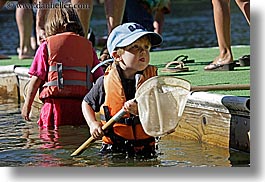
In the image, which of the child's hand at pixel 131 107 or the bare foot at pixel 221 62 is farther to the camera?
the bare foot at pixel 221 62

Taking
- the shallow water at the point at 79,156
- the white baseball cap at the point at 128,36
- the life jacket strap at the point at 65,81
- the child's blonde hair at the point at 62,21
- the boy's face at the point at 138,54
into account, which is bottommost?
the shallow water at the point at 79,156

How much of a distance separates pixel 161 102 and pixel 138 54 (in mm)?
352

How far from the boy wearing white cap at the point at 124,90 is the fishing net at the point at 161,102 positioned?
0.24 metres

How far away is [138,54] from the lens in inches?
157

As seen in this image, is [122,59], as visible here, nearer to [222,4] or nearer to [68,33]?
[68,33]

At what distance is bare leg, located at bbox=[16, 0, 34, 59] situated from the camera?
7348 mm

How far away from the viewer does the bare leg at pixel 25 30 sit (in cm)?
735

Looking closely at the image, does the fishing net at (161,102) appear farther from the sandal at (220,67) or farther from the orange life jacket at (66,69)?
the sandal at (220,67)

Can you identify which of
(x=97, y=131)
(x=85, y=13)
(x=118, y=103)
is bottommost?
(x=97, y=131)

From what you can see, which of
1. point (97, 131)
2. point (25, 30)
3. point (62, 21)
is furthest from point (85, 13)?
point (97, 131)

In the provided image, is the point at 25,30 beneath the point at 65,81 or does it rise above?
above

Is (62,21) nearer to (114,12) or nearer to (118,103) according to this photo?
(118,103)

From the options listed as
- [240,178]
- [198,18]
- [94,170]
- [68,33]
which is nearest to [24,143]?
[68,33]

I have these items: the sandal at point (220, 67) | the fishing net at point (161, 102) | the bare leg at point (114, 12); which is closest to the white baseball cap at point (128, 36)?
the fishing net at point (161, 102)
